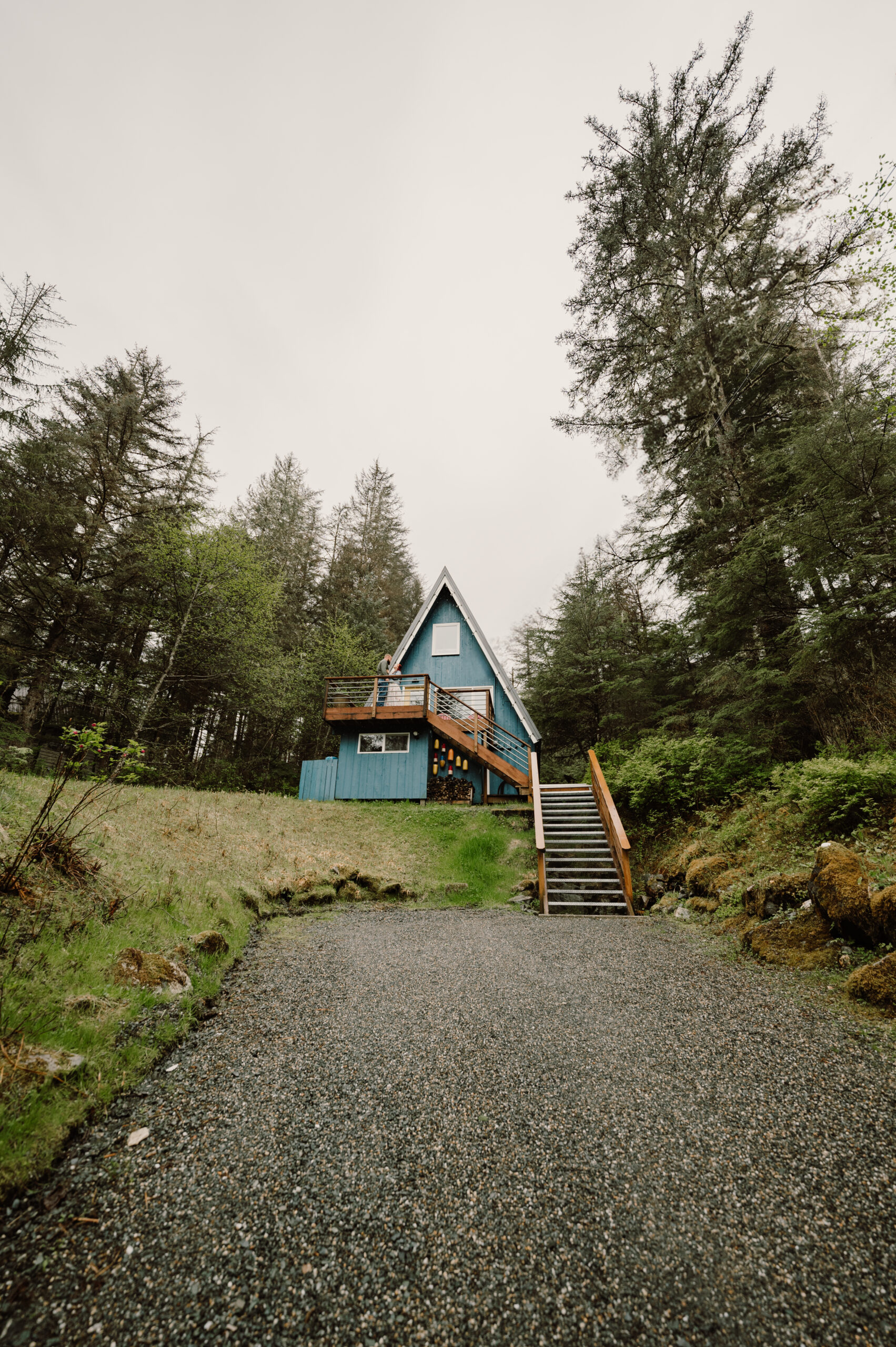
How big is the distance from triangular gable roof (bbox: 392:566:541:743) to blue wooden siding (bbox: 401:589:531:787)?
0.54 feet

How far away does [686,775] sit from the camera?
898cm

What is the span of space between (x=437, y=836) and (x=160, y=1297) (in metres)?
9.09

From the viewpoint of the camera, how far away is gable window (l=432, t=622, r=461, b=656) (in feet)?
54.7

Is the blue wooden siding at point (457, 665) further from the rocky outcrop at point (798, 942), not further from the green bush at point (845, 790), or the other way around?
the rocky outcrop at point (798, 942)

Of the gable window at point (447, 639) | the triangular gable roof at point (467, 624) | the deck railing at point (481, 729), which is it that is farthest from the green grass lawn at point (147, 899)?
the gable window at point (447, 639)

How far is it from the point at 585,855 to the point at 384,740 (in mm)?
8172

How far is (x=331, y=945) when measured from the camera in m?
5.16

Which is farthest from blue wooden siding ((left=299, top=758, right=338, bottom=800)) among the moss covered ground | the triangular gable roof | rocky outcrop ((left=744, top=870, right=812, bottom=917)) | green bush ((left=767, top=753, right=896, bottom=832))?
green bush ((left=767, top=753, right=896, bottom=832))

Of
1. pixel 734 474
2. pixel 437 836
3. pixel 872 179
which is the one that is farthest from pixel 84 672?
pixel 872 179

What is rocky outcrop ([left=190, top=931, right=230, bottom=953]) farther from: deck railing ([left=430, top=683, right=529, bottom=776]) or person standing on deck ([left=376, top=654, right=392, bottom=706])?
person standing on deck ([left=376, top=654, right=392, bottom=706])

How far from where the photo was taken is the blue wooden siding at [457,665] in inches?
624

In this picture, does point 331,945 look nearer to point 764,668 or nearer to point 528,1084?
point 528,1084

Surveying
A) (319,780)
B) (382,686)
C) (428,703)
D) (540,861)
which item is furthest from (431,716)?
(540,861)

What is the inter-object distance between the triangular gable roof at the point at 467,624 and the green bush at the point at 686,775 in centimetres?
537
